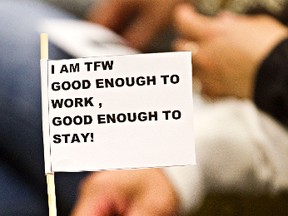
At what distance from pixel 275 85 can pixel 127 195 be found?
0.35 meters

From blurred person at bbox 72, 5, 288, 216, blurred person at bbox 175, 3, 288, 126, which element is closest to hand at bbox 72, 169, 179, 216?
blurred person at bbox 72, 5, 288, 216

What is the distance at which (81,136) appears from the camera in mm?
1063

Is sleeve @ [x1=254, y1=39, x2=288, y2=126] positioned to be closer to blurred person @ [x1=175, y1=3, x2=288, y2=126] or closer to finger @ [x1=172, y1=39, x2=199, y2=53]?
blurred person @ [x1=175, y1=3, x2=288, y2=126]

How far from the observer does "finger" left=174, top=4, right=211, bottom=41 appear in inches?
42.1

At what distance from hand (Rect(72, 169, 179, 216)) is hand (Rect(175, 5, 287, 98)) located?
0.20 metres

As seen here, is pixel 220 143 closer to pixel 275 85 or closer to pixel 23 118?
pixel 275 85

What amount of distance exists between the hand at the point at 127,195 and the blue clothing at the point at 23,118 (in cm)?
3

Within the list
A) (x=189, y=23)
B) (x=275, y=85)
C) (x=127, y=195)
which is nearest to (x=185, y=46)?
(x=189, y=23)

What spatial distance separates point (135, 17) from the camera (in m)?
1.09

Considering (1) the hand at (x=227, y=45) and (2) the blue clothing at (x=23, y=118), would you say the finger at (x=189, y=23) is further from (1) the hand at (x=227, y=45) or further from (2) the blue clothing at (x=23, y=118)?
(2) the blue clothing at (x=23, y=118)

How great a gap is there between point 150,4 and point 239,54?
20 cm

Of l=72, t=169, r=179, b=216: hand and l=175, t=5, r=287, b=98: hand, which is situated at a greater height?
l=175, t=5, r=287, b=98: hand

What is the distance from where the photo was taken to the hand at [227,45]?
1058 mm

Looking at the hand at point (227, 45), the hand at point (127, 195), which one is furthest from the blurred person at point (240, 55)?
the hand at point (127, 195)
